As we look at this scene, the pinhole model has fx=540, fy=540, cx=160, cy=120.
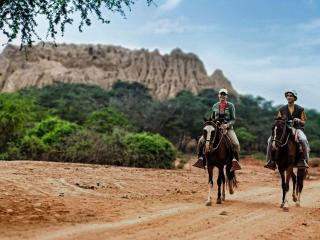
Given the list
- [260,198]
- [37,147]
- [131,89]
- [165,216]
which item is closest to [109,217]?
[165,216]

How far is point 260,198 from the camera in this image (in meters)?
15.5

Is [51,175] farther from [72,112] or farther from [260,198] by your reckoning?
[72,112]

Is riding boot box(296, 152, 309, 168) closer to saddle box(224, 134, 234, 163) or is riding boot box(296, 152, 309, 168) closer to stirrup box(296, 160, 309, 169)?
stirrup box(296, 160, 309, 169)

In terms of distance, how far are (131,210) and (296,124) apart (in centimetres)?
460

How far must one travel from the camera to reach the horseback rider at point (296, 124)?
515 inches

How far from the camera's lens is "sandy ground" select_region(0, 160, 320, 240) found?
30.0ft

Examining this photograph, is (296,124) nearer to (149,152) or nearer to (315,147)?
(149,152)

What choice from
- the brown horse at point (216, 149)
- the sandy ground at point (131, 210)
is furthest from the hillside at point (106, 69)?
the brown horse at point (216, 149)

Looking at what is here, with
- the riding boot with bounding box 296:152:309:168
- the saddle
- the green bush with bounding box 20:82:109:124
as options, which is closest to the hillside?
the green bush with bounding box 20:82:109:124

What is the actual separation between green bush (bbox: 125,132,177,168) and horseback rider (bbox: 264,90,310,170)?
15.0 m

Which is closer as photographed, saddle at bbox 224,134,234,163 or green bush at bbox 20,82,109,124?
saddle at bbox 224,134,234,163

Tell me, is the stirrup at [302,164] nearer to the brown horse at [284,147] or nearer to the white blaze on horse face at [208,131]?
the brown horse at [284,147]

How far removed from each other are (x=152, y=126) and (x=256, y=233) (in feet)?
147

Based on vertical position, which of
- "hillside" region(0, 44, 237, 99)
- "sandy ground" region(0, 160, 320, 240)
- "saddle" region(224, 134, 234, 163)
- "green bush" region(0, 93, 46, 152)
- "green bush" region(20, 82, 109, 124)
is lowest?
"sandy ground" region(0, 160, 320, 240)
